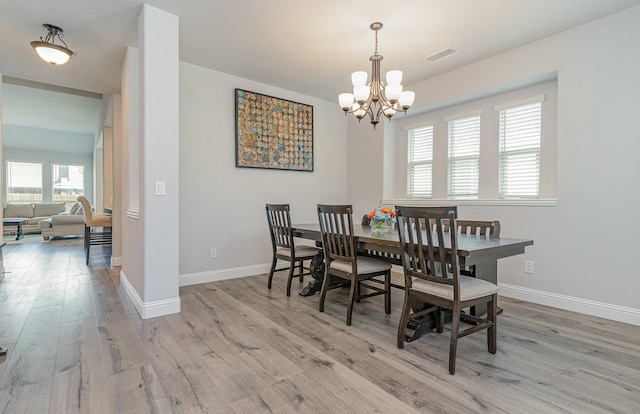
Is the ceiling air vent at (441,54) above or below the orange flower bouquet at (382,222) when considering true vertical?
above

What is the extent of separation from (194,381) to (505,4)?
353cm

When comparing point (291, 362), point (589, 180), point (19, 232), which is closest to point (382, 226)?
point (291, 362)

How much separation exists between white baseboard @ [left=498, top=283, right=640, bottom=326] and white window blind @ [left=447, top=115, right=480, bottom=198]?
1231mm

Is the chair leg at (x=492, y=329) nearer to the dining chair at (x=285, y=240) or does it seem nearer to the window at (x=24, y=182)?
the dining chair at (x=285, y=240)

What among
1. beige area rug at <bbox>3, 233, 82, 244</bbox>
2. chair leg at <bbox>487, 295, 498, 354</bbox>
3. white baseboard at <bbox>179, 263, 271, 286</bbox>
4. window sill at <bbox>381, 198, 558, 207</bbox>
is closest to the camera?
chair leg at <bbox>487, 295, 498, 354</bbox>

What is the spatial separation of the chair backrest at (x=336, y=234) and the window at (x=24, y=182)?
1080cm

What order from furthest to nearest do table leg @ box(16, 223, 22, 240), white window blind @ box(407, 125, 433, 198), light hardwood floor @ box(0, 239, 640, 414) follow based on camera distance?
table leg @ box(16, 223, 22, 240) → white window blind @ box(407, 125, 433, 198) → light hardwood floor @ box(0, 239, 640, 414)

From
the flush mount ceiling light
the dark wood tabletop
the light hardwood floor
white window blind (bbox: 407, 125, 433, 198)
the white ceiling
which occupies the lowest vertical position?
the light hardwood floor

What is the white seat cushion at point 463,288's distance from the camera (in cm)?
196

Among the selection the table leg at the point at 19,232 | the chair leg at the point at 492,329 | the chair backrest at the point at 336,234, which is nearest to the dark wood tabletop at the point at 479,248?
the chair backrest at the point at 336,234

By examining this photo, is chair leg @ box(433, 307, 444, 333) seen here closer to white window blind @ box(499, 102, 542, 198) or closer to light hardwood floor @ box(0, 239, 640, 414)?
light hardwood floor @ box(0, 239, 640, 414)

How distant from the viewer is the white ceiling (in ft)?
8.67

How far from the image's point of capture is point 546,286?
3.18m

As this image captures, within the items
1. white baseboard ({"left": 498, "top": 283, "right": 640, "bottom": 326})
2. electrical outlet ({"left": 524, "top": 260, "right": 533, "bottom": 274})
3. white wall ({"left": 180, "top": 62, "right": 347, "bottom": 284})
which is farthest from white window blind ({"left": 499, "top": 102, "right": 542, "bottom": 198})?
white wall ({"left": 180, "top": 62, "right": 347, "bottom": 284})
